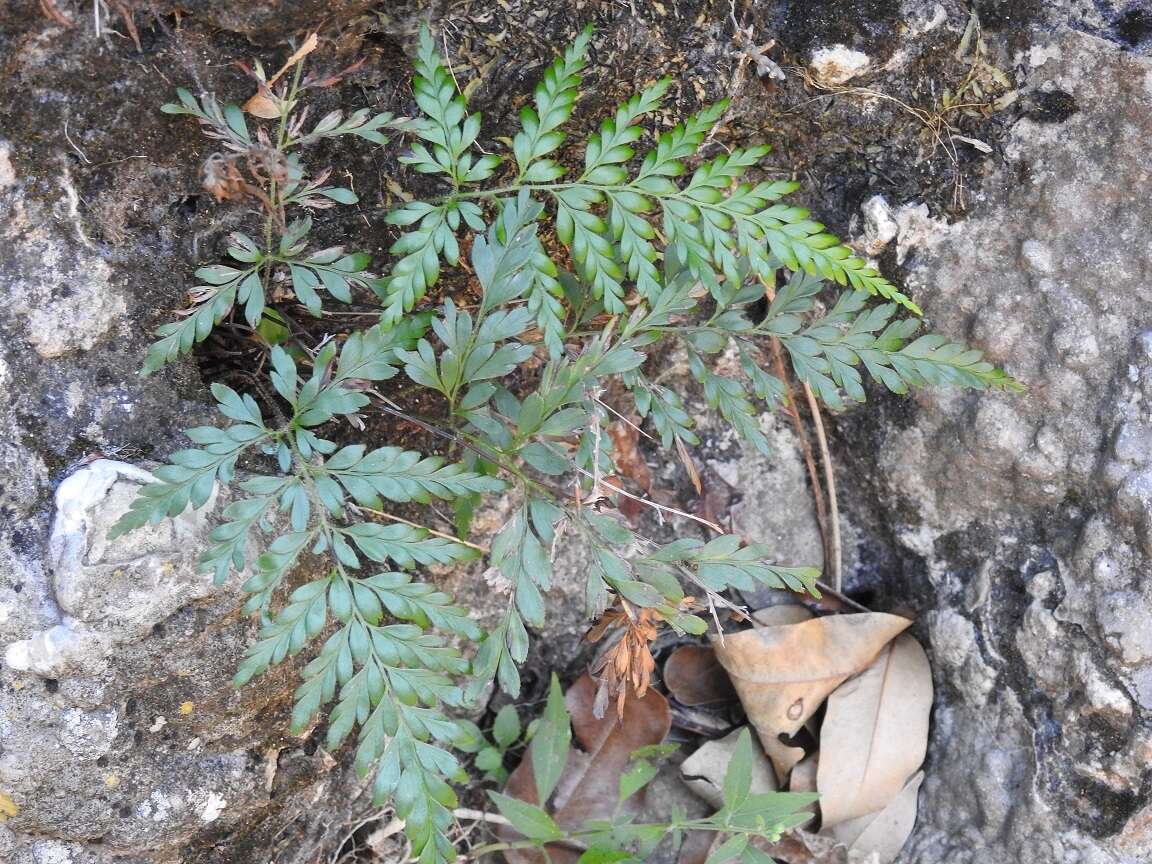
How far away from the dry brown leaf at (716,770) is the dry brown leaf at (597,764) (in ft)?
0.36

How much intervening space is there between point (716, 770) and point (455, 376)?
132 centimetres

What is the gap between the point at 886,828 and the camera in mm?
2639

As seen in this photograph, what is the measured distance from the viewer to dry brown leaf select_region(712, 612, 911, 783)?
8.54 ft

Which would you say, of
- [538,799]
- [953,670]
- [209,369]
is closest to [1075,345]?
[953,670]

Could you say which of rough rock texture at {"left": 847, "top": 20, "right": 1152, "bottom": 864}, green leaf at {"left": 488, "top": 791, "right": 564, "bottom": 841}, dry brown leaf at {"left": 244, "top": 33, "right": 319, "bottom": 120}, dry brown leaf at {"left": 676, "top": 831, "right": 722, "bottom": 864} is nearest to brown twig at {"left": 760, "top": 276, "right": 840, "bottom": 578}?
rough rock texture at {"left": 847, "top": 20, "right": 1152, "bottom": 864}

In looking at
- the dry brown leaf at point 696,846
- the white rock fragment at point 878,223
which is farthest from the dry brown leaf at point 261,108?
the dry brown leaf at point 696,846

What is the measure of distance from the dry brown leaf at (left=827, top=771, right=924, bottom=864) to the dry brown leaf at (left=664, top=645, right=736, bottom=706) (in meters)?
0.44

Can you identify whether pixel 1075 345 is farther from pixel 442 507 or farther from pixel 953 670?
pixel 442 507

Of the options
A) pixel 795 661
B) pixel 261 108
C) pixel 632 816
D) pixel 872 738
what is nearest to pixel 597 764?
pixel 632 816

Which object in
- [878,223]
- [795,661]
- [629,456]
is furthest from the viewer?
[629,456]

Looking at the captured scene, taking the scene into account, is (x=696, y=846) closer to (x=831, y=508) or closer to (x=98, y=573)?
(x=831, y=508)

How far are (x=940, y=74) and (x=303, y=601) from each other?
6.04ft

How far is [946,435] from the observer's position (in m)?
2.56

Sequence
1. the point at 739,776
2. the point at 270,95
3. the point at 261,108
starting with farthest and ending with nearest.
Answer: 1. the point at 739,776
2. the point at 261,108
3. the point at 270,95
